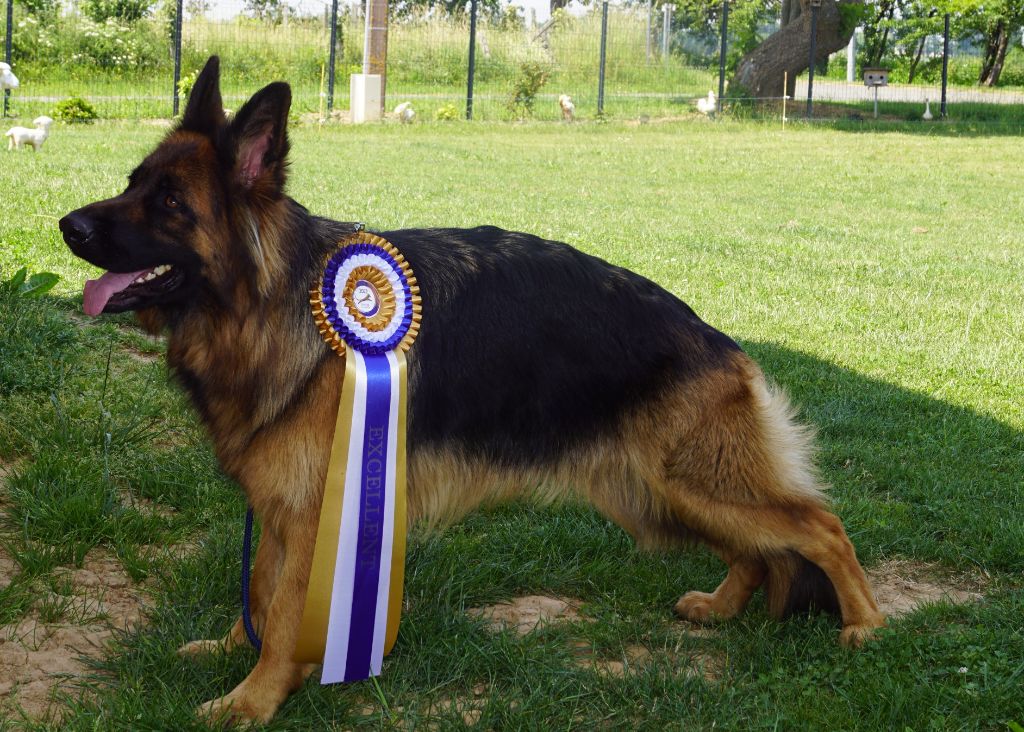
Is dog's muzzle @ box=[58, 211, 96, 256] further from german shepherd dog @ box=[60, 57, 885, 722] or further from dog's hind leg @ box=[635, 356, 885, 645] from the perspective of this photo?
dog's hind leg @ box=[635, 356, 885, 645]

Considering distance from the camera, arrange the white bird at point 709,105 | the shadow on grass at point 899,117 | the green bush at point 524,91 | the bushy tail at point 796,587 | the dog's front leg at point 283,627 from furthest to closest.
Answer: the white bird at point 709,105, the green bush at point 524,91, the shadow on grass at point 899,117, the bushy tail at point 796,587, the dog's front leg at point 283,627

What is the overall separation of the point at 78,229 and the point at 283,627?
1.27 meters

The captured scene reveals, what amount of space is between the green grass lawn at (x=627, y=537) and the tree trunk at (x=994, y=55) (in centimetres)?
3341

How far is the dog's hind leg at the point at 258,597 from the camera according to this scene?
3246 millimetres

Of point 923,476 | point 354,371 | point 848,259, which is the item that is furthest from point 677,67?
point 354,371

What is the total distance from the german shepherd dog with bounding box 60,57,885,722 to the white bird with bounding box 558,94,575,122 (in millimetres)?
21176

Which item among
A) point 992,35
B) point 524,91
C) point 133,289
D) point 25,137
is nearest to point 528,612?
point 133,289

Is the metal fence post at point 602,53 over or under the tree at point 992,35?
under

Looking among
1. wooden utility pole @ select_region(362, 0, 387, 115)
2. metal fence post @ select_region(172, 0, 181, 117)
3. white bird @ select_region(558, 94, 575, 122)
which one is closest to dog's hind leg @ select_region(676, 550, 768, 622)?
metal fence post @ select_region(172, 0, 181, 117)

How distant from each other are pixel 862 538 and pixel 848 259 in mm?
6081

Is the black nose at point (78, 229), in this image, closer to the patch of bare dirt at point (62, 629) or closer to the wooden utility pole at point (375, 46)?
the patch of bare dirt at point (62, 629)

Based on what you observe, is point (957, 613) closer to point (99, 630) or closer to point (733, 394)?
point (733, 394)

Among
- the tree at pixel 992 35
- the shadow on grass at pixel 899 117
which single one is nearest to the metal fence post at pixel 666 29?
the shadow on grass at pixel 899 117

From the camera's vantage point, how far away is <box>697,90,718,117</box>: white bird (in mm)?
25656
